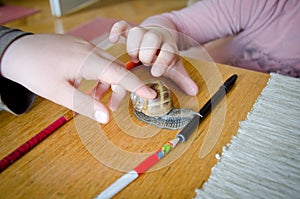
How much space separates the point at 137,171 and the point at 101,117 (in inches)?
3.3

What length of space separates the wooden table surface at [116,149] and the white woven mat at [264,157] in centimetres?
1

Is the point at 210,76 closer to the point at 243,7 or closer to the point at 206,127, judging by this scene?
the point at 206,127

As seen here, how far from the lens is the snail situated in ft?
1.28

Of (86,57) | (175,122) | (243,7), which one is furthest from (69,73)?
(243,7)

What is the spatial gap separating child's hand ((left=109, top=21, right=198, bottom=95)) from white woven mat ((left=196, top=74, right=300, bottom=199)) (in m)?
0.11

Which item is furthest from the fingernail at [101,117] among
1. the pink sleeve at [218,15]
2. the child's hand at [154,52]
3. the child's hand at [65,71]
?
the pink sleeve at [218,15]

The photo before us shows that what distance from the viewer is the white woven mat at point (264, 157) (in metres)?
0.30

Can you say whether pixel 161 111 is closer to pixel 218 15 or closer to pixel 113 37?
pixel 113 37

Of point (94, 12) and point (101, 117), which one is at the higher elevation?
point (101, 117)

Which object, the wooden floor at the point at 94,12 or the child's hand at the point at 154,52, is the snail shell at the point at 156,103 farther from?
the wooden floor at the point at 94,12

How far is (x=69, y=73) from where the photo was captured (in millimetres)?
376

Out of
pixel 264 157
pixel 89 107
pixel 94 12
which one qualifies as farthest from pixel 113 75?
pixel 94 12

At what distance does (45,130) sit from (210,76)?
0.89 ft

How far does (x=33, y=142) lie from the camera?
1.18ft
